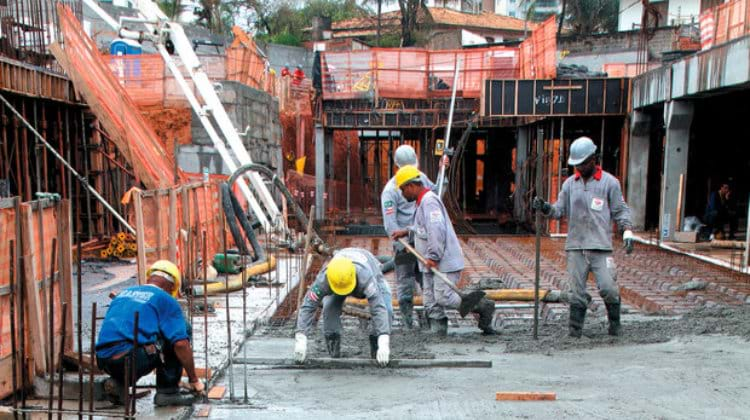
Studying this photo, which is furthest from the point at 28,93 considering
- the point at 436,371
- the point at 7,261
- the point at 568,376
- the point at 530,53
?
the point at 530,53

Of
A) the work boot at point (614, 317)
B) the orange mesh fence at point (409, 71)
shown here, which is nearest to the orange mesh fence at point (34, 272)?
the work boot at point (614, 317)

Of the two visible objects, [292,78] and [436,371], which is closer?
[436,371]

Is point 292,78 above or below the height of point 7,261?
above

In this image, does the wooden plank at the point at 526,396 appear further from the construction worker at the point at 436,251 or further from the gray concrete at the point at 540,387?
the construction worker at the point at 436,251

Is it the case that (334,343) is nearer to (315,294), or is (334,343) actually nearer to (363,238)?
(315,294)

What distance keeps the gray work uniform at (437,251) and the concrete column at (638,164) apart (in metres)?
10.7

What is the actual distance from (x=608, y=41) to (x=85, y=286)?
94.7 feet

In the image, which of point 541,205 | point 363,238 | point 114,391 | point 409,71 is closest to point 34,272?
point 114,391

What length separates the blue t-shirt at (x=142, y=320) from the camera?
3879mm

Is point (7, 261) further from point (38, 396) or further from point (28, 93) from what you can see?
point (28, 93)

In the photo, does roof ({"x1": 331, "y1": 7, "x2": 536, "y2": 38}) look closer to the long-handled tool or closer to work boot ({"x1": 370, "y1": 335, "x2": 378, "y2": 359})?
the long-handled tool

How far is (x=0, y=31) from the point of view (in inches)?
391

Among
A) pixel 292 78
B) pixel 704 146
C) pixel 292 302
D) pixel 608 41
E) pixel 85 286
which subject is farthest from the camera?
pixel 608 41

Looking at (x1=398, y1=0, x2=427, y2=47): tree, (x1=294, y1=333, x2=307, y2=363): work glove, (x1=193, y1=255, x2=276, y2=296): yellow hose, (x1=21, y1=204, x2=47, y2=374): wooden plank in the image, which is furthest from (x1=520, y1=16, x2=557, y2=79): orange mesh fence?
(x1=398, y1=0, x2=427, y2=47): tree
